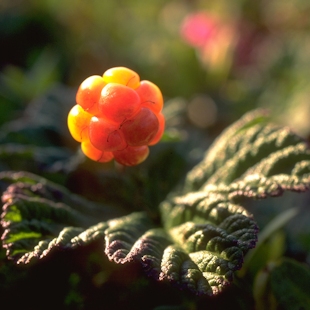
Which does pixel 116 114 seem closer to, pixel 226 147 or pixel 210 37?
pixel 226 147

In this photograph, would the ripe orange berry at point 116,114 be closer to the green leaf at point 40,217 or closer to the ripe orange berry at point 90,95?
the ripe orange berry at point 90,95

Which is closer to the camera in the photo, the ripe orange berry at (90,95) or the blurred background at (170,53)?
the ripe orange berry at (90,95)

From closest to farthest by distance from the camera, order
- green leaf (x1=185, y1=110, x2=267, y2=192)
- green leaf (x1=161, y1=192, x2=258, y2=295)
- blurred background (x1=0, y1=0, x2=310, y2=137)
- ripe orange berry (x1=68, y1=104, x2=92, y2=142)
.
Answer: green leaf (x1=161, y1=192, x2=258, y2=295) < ripe orange berry (x1=68, y1=104, x2=92, y2=142) < green leaf (x1=185, y1=110, x2=267, y2=192) < blurred background (x1=0, y1=0, x2=310, y2=137)

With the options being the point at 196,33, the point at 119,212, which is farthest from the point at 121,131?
the point at 196,33

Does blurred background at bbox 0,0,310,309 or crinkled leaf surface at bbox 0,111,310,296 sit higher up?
blurred background at bbox 0,0,310,309

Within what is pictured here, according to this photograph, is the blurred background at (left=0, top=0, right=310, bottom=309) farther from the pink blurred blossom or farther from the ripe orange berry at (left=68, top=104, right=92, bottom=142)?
the ripe orange berry at (left=68, top=104, right=92, bottom=142)

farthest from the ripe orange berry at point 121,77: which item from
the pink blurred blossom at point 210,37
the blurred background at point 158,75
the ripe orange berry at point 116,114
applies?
the pink blurred blossom at point 210,37

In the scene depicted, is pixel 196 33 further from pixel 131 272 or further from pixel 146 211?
pixel 131 272

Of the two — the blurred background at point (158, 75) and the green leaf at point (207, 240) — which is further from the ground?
the blurred background at point (158, 75)

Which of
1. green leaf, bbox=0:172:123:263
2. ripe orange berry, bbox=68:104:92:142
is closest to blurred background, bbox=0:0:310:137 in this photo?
green leaf, bbox=0:172:123:263

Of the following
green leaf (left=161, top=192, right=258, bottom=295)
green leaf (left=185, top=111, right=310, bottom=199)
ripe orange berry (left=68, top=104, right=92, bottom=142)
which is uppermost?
ripe orange berry (left=68, top=104, right=92, bottom=142)
